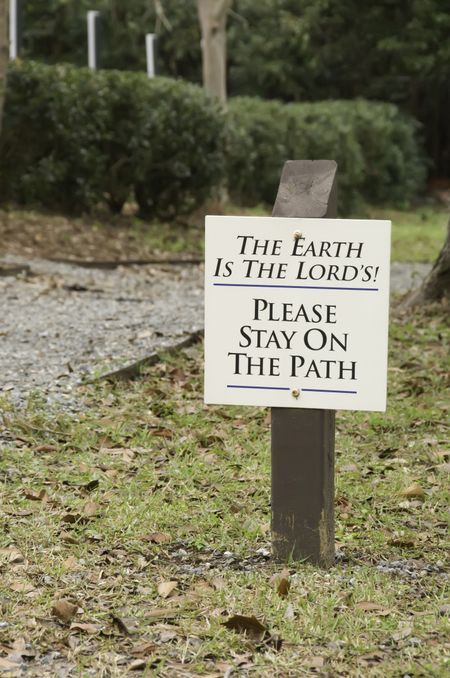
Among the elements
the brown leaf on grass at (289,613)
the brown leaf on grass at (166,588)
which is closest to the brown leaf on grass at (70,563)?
the brown leaf on grass at (166,588)

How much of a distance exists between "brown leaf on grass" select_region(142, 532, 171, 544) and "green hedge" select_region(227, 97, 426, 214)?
13901mm

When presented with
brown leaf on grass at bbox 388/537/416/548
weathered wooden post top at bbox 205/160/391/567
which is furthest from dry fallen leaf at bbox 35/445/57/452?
brown leaf on grass at bbox 388/537/416/548

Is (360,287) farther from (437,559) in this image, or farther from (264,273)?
(437,559)

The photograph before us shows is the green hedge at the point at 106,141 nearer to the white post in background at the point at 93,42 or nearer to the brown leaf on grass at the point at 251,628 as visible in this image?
the white post in background at the point at 93,42

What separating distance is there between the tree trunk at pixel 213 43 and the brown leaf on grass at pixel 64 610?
1588 centimetres

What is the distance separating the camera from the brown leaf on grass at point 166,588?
12.1 ft

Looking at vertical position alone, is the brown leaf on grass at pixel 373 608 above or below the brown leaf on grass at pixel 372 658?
above

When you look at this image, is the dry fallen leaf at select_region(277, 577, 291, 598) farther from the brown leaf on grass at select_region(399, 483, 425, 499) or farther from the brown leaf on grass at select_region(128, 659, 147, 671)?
the brown leaf on grass at select_region(399, 483, 425, 499)

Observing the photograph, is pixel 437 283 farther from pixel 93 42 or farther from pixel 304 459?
pixel 93 42

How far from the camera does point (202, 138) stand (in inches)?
625

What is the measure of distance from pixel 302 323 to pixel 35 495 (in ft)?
4.61

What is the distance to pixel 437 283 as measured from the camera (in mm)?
8602

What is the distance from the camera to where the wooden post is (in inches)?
151

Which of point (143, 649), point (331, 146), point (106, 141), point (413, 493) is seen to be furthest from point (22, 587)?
point (331, 146)
